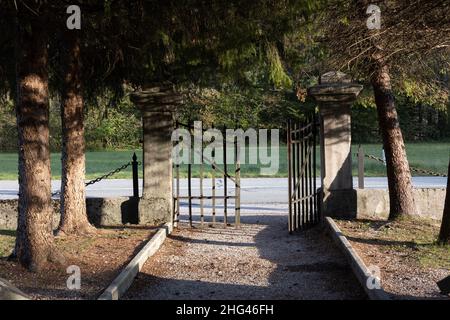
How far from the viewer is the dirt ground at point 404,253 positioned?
23.6ft

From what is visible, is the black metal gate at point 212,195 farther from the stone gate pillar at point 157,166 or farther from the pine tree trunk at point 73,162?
the pine tree trunk at point 73,162

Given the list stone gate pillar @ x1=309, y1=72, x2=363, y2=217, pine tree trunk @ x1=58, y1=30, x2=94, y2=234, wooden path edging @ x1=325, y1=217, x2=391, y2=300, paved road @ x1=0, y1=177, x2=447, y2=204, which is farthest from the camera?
paved road @ x1=0, y1=177, x2=447, y2=204

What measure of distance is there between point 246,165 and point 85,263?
2176cm

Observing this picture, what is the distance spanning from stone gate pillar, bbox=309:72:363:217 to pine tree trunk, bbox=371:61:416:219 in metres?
0.61

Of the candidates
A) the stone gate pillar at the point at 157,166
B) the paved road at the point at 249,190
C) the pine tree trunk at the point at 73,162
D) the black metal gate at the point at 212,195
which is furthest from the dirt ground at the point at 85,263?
the paved road at the point at 249,190

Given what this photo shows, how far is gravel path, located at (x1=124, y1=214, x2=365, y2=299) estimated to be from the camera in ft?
24.4

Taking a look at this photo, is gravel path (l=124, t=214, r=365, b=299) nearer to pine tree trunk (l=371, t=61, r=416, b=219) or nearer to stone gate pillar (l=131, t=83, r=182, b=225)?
stone gate pillar (l=131, t=83, r=182, b=225)

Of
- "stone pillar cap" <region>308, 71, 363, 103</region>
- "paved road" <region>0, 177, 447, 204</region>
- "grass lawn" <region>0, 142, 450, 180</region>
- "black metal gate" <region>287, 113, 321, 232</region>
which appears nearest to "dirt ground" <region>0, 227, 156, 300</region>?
"black metal gate" <region>287, 113, 321, 232</region>

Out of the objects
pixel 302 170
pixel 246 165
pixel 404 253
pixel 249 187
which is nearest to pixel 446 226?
pixel 404 253

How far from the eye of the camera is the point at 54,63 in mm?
11469

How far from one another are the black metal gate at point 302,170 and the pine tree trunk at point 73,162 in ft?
11.4

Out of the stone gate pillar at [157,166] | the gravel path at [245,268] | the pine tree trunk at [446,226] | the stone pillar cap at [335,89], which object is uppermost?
the stone pillar cap at [335,89]

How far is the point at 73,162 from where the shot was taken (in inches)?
434
